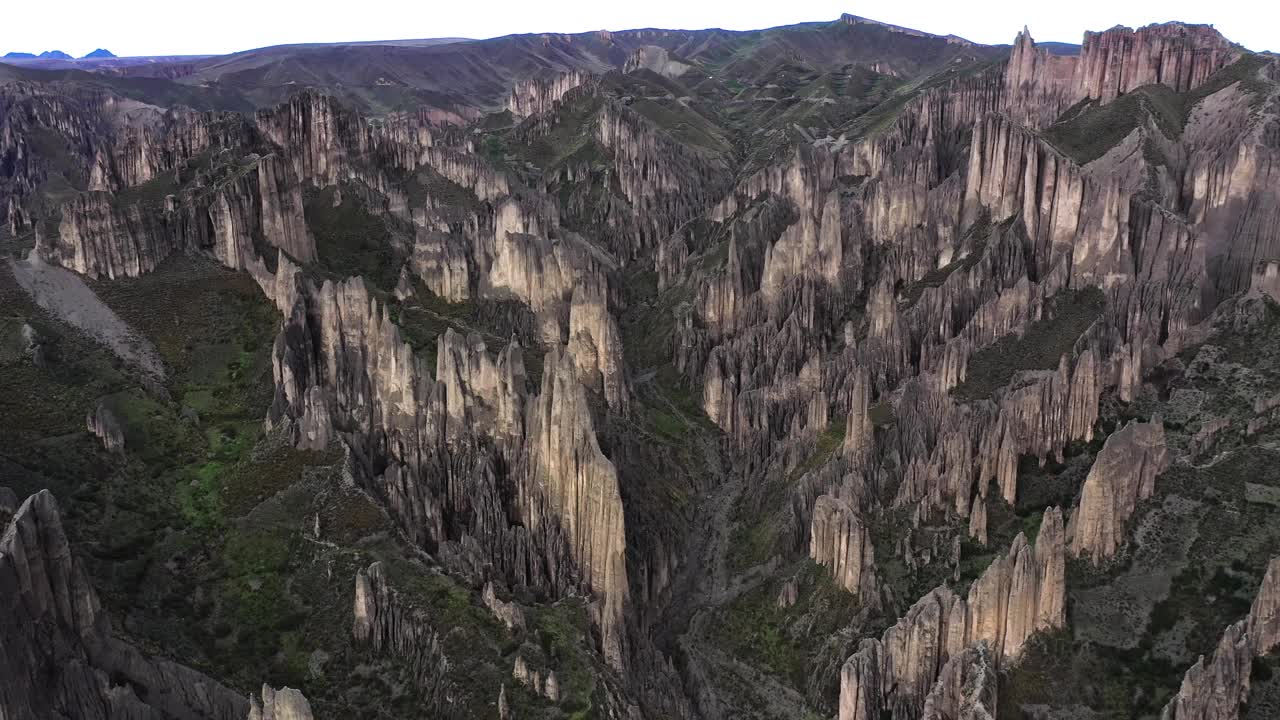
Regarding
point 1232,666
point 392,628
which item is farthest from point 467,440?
point 1232,666

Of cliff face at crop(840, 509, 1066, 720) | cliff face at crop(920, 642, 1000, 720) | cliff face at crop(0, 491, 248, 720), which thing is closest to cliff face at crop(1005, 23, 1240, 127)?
cliff face at crop(840, 509, 1066, 720)

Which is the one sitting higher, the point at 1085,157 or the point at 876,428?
the point at 1085,157

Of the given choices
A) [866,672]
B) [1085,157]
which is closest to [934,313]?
[1085,157]

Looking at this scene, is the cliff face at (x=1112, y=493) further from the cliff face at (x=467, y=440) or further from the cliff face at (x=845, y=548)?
the cliff face at (x=467, y=440)

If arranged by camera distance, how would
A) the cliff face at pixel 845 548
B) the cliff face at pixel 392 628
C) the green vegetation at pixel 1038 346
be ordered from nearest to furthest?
1. the cliff face at pixel 392 628
2. the cliff face at pixel 845 548
3. the green vegetation at pixel 1038 346

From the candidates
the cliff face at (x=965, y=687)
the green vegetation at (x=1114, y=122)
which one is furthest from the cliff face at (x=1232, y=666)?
the green vegetation at (x=1114, y=122)

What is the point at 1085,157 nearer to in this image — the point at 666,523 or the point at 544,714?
the point at 666,523
